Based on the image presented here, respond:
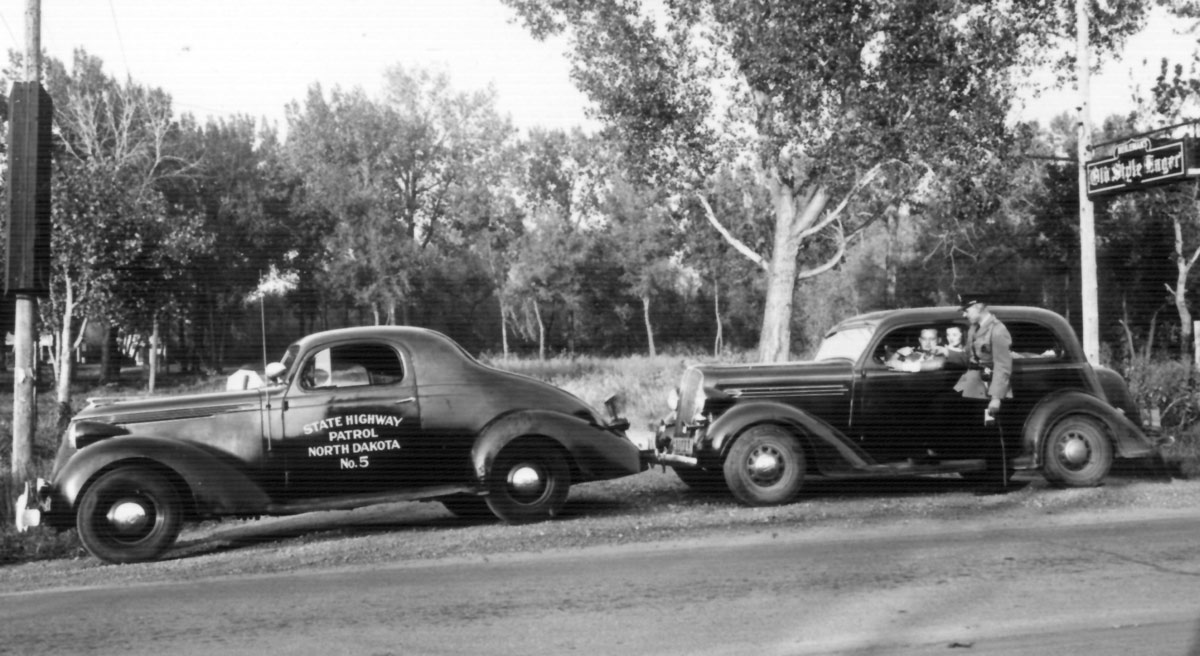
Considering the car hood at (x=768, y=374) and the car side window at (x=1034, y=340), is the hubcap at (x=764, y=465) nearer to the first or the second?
the car hood at (x=768, y=374)

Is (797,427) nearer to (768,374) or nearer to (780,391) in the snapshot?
(780,391)

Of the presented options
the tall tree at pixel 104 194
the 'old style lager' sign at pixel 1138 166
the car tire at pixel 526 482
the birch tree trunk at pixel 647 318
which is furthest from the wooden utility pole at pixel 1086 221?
the birch tree trunk at pixel 647 318

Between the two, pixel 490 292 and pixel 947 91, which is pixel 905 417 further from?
pixel 490 292

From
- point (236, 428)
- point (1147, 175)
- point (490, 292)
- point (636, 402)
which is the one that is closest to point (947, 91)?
point (1147, 175)

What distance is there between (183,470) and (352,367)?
1618mm

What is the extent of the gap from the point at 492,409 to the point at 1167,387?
36.4ft

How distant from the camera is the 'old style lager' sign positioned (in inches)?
601

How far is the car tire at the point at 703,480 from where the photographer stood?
11.8 metres

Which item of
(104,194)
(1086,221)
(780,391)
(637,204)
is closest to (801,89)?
(1086,221)

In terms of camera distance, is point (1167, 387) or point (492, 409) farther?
point (1167, 387)

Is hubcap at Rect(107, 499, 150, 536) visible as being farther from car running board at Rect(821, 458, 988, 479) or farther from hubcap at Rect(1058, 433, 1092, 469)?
hubcap at Rect(1058, 433, 1092, 469)

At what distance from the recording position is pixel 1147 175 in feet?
51.1

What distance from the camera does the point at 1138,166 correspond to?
51.5ft

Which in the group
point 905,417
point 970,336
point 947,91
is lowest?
point 905,417
